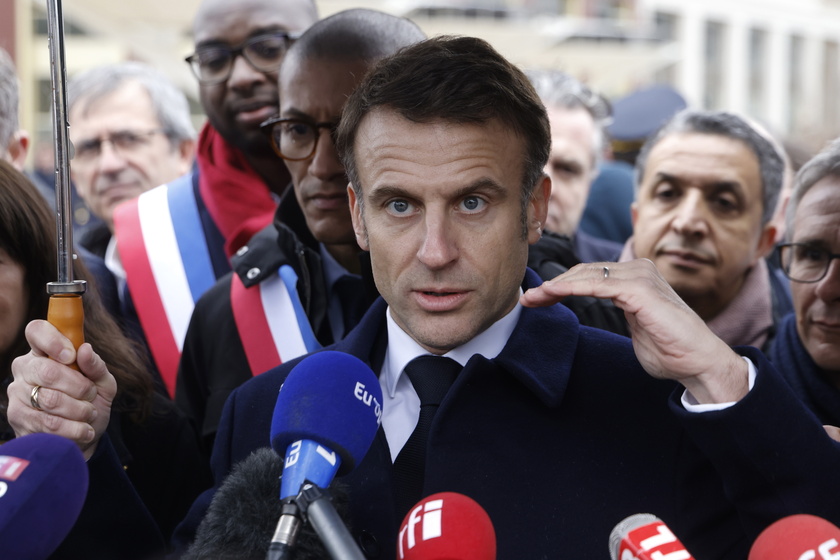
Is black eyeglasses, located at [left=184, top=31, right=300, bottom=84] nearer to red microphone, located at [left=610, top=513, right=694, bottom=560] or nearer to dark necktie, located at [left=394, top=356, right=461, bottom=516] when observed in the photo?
dark necktie, located at [left=394, top=356, right=461, bottom=516]

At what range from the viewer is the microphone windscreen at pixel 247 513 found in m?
1.59

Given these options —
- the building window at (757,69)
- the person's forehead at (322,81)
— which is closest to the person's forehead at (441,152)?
the person's forehead at (322,81)

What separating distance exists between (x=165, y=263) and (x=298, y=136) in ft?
3.15

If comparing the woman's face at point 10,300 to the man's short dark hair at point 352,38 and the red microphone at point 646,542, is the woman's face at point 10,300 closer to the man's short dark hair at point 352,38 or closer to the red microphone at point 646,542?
the man's short dark hair at point 352,38

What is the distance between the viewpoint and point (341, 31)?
9.50ft

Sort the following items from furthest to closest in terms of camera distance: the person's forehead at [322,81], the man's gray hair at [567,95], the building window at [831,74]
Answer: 1. the building window at [831,74]
2. the man's gray hair at [567,95]
3. the person's forehead at [322,81]

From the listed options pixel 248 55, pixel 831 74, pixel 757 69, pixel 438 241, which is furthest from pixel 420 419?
pixel 757 69

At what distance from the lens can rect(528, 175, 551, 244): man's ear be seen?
2.21 m

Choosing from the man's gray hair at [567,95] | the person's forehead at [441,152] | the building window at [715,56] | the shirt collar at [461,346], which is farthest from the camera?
the building window at [715,56]

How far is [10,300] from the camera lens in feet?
7.79

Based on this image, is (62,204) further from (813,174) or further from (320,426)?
(813,174)

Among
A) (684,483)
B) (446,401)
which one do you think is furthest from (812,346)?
(446,401)

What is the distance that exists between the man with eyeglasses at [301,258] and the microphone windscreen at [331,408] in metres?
0.96

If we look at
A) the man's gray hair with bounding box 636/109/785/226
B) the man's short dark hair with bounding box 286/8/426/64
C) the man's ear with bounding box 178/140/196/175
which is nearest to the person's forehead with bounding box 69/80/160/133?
the man's ear with bounding box 178/140/196/175
